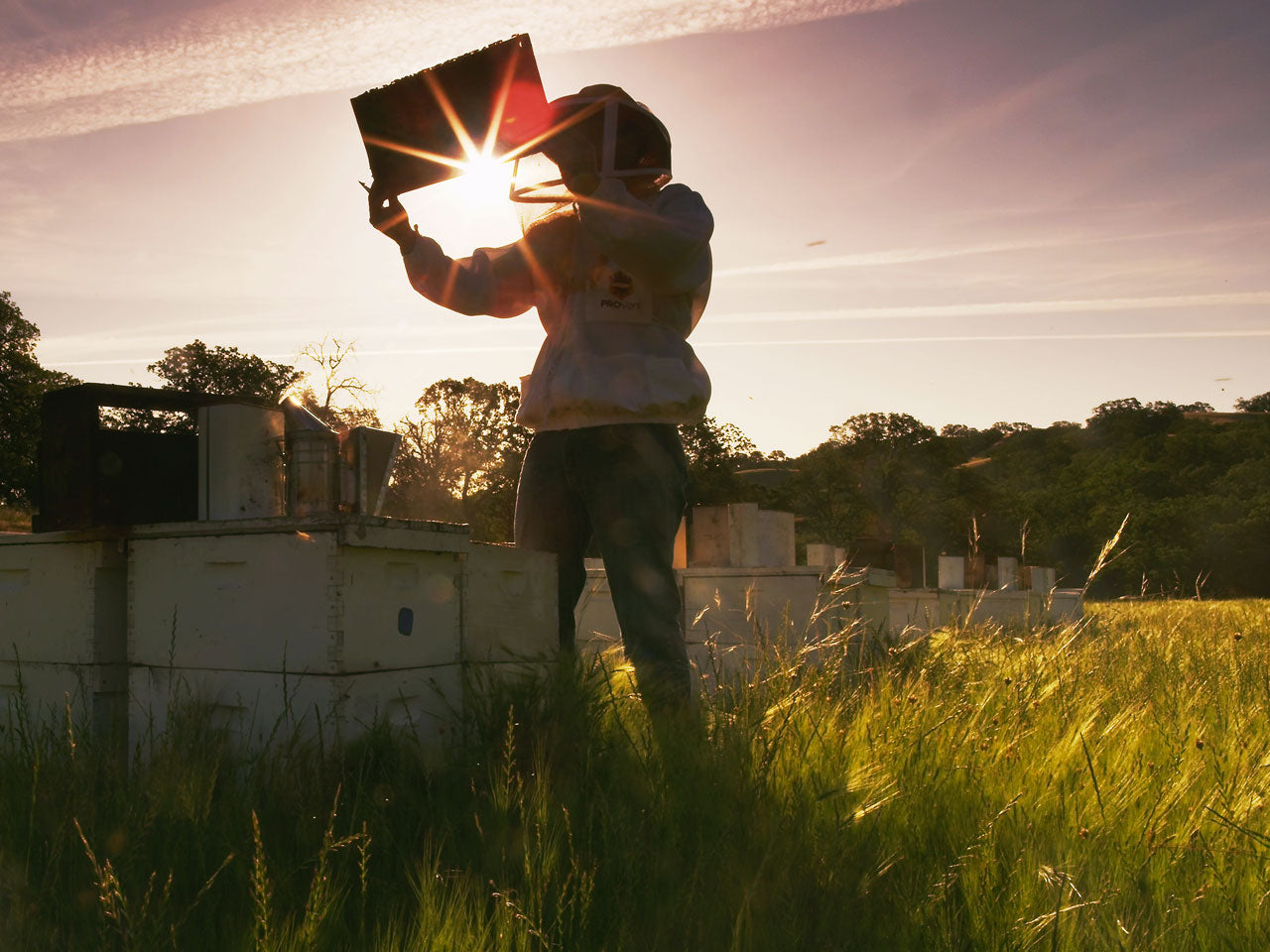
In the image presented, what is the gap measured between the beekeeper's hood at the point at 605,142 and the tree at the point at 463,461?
2280 cm

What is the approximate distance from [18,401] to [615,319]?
2932 centimetres

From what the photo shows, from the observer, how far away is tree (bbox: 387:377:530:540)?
26594 mm

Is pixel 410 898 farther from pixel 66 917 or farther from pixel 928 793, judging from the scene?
pixel 928 793

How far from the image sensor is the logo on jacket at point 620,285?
357cm

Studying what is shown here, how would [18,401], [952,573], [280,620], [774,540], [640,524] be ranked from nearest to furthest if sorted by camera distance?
[280,620] → [640,524] → [774,540] → [952,573] → [18,401]

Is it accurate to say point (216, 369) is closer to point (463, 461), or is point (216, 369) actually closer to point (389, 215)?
point (463, 461)

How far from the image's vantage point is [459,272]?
147 inches

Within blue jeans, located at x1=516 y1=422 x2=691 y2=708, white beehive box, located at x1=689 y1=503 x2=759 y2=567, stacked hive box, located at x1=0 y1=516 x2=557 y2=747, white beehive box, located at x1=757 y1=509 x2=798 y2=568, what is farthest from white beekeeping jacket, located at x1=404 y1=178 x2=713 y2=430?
white beehive box, located at x1=757 y1=509 x2=798 y2=568

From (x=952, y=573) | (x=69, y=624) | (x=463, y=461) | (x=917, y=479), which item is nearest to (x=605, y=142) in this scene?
(x=69, y=624)

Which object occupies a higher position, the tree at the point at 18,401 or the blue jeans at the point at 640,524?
the tree at the point at 18,401

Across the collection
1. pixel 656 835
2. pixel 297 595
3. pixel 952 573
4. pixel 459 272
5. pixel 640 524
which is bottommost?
pixel 656 835

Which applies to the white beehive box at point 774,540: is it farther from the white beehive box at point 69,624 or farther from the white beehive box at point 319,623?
the white beehive box at point 69,624

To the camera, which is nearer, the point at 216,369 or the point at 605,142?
the point at 605,142

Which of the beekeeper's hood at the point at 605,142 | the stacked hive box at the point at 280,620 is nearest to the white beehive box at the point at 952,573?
the stacked hive box at the point at 280,620
